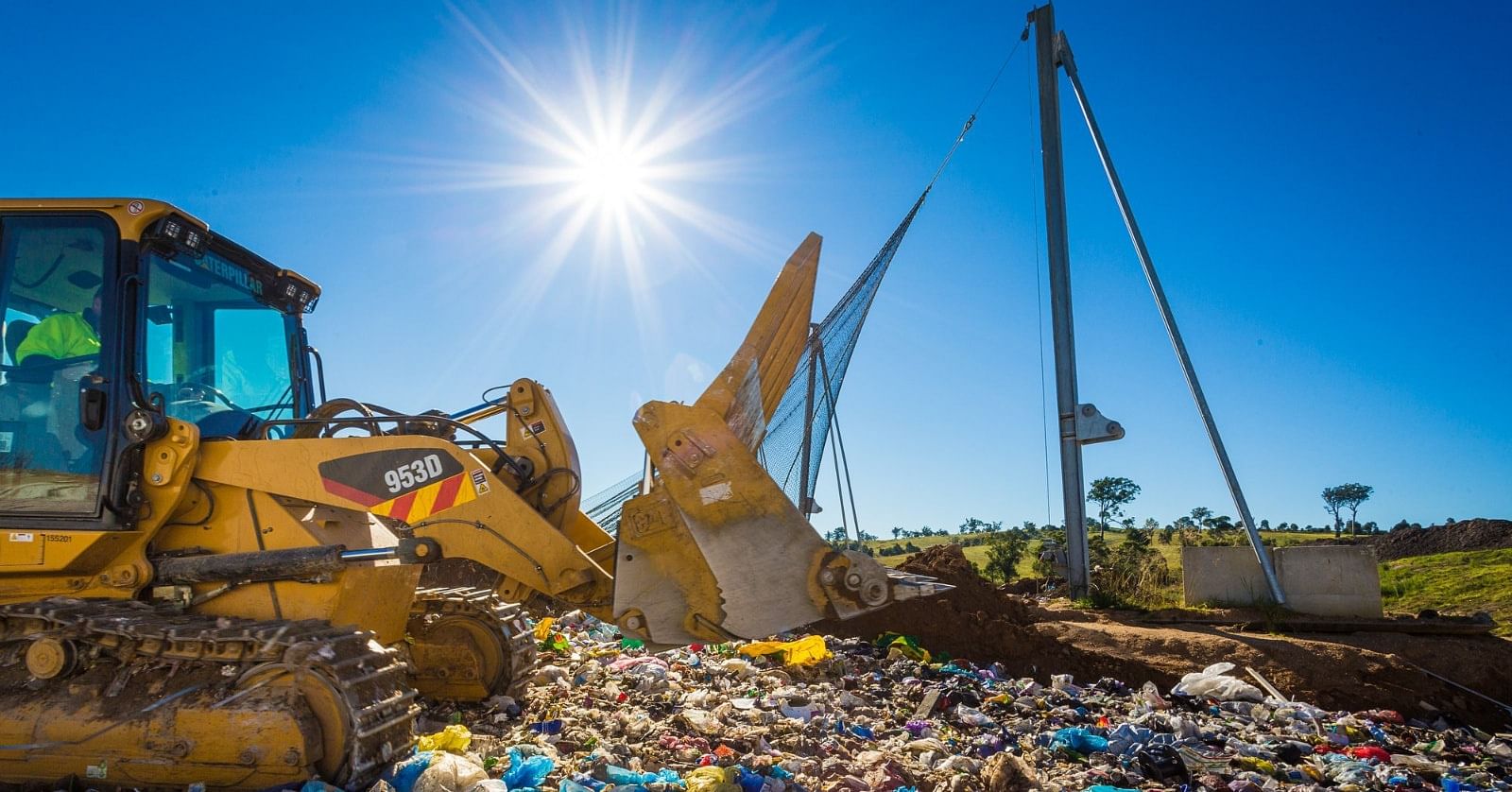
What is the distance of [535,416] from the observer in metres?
4.73

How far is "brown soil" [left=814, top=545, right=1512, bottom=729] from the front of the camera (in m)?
6.73

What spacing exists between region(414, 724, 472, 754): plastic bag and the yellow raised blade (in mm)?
1149

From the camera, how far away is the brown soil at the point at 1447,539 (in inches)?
655

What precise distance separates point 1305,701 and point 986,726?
110 inches

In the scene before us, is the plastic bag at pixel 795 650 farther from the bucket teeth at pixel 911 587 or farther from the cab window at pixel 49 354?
the cab window at pixel 49 354

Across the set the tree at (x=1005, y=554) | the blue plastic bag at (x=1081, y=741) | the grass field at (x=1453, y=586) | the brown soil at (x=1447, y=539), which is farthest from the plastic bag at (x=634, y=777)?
the brown soil at (x=1447, y=539)

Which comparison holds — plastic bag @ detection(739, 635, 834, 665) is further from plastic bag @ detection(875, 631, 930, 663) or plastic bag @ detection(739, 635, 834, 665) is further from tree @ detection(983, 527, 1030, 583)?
tree @ detection(983, 527, 1030, 583)

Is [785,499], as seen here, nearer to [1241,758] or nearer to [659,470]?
[659,470]

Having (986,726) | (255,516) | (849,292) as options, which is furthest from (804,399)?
(255,516)

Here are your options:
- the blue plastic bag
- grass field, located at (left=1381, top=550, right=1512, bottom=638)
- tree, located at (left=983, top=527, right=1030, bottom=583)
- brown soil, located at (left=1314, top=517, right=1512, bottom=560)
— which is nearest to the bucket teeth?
the blue plastic bag

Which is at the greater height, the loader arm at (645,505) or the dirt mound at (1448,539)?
the loader arm at (645,505)

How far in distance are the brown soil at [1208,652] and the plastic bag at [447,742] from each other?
498 cm

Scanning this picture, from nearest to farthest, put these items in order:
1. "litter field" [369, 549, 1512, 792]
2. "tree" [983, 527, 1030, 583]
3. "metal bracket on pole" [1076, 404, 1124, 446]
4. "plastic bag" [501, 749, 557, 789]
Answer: "plastic bag" [501, 749, 557, 789] < "litter field" [369, 549, 1512, 792] < "metal bracket on pole" [1076, 404, 1124, 446] < "tree" [983, 527, 1030, 583]

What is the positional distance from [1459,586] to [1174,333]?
217 inches
